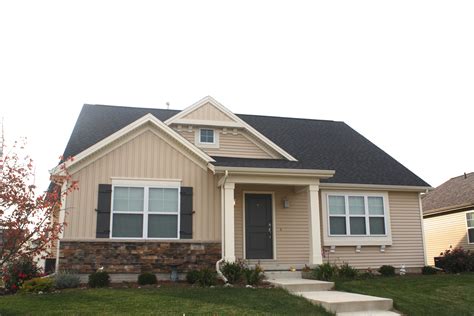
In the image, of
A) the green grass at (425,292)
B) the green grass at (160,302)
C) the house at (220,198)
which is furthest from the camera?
the house at (220,198)

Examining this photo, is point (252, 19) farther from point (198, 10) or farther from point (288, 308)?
point (288, 308)

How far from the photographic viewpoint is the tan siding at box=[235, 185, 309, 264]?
48.1ft

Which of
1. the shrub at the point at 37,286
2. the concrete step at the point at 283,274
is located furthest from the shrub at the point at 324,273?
the shrub at the point at 37,286

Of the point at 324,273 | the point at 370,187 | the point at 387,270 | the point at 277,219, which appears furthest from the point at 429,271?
the point at 277,219

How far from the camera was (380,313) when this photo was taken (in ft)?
30.2

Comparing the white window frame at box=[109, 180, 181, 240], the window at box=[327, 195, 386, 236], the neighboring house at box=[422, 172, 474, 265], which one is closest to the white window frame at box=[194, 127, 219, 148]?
the white window frame at box=[109, 180, 181, 240]

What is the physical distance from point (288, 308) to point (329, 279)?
3804mm

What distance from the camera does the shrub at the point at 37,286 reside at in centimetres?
1041

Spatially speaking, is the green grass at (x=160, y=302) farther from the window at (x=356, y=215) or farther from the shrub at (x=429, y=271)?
the shrub at (x=429, y=271)

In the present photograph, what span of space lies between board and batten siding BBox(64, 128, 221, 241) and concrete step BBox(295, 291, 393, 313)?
4.00m

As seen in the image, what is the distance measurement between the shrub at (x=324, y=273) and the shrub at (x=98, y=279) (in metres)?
5.30

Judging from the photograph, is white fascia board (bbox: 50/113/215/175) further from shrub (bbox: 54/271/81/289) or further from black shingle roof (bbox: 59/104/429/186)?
shrub (bbox: 54/271/81/289)

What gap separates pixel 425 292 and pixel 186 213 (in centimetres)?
621

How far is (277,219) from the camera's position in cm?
1492
